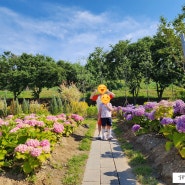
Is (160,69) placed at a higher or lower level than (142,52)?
Result: lower

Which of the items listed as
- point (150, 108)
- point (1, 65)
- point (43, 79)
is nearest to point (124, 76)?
point (43, 79)

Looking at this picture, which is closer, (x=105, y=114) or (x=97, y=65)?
(x=105, y=114)

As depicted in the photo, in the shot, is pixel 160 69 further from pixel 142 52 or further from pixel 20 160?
pixel 20 160

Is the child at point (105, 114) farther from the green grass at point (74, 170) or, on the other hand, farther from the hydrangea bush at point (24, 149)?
the hydrangea bush at point (24, 149)

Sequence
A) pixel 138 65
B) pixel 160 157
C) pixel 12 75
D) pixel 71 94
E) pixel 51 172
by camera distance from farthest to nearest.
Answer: pixel 12 75 → pixel 138 65 → pixel 71 94 → pixel 160 157 → pixel 51 172

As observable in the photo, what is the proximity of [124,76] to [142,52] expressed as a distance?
11.1 ft

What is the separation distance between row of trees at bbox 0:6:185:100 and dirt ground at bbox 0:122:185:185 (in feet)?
70.8

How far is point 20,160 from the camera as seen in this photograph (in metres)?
4.84

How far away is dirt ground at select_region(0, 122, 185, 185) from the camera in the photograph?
15.3ft

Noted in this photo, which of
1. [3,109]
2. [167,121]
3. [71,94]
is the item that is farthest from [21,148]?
[3,109]

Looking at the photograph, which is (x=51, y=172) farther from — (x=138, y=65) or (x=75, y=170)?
(x=138, y=65)

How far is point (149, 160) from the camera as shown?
6.04 metres

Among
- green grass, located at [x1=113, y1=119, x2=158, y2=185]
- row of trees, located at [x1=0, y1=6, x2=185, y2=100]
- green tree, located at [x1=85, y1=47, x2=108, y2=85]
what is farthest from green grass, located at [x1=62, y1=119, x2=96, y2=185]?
green tree, located at [x1=85, y1=47, x2=108, y2=85]

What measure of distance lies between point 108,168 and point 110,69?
29.1 metres
